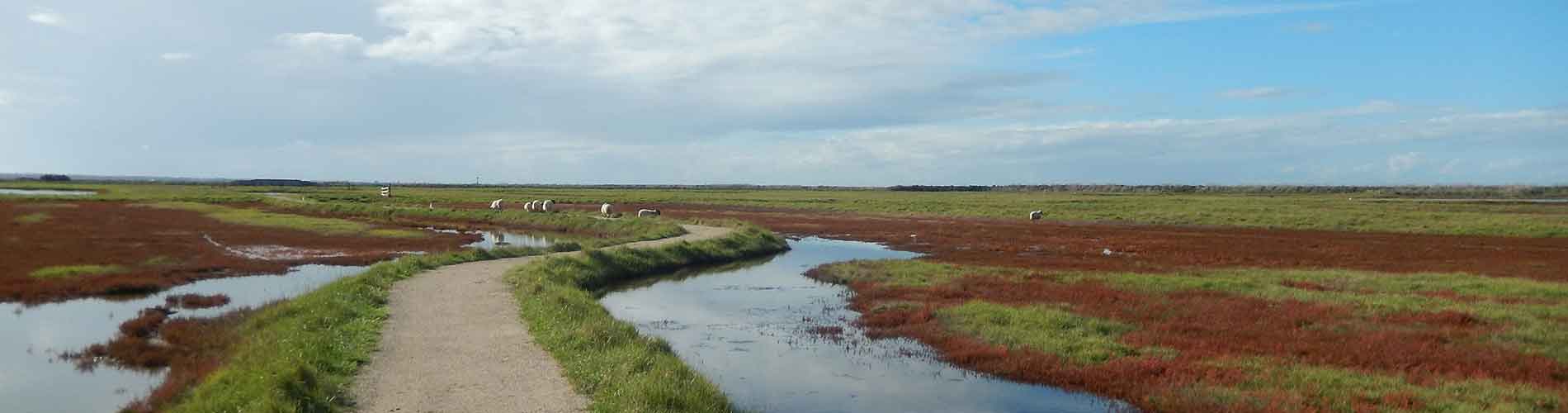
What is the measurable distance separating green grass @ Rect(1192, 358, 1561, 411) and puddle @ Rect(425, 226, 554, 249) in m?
33.7

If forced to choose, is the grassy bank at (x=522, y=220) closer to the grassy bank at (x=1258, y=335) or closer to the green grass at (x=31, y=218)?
the green grass at (x=31, y=218)

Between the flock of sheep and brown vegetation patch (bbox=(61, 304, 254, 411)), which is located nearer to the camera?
brown vegetation patch (bbox=(61, 304, 254, 411))

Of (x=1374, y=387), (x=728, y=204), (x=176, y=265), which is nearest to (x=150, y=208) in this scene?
(x=176, y=265)

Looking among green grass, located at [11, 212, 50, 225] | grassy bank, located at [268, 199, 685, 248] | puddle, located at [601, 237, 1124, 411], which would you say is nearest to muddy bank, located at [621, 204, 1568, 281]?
grassy bank, located at [268, 199, 685, 248]

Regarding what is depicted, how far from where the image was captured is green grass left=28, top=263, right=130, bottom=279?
86.8 ft

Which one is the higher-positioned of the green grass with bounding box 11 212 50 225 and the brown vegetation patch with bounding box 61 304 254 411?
the green grass with bounding box 11 212 50 225

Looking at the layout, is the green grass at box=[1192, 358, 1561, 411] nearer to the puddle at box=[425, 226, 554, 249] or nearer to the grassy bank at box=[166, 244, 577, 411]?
the grassy bank at box=[166, 244, 577, 411]

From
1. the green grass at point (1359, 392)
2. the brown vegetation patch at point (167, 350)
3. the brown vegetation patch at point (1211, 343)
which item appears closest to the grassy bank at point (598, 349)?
the brown vegetation patch at point (167, 350)

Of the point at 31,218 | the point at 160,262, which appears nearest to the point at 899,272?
the point at 160,262

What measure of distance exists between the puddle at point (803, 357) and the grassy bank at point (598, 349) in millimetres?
1138

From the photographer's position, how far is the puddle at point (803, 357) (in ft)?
45.2

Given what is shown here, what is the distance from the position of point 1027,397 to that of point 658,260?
21783mm

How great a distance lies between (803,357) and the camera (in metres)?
17.0

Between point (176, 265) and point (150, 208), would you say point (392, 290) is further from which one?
point (150, 208)
